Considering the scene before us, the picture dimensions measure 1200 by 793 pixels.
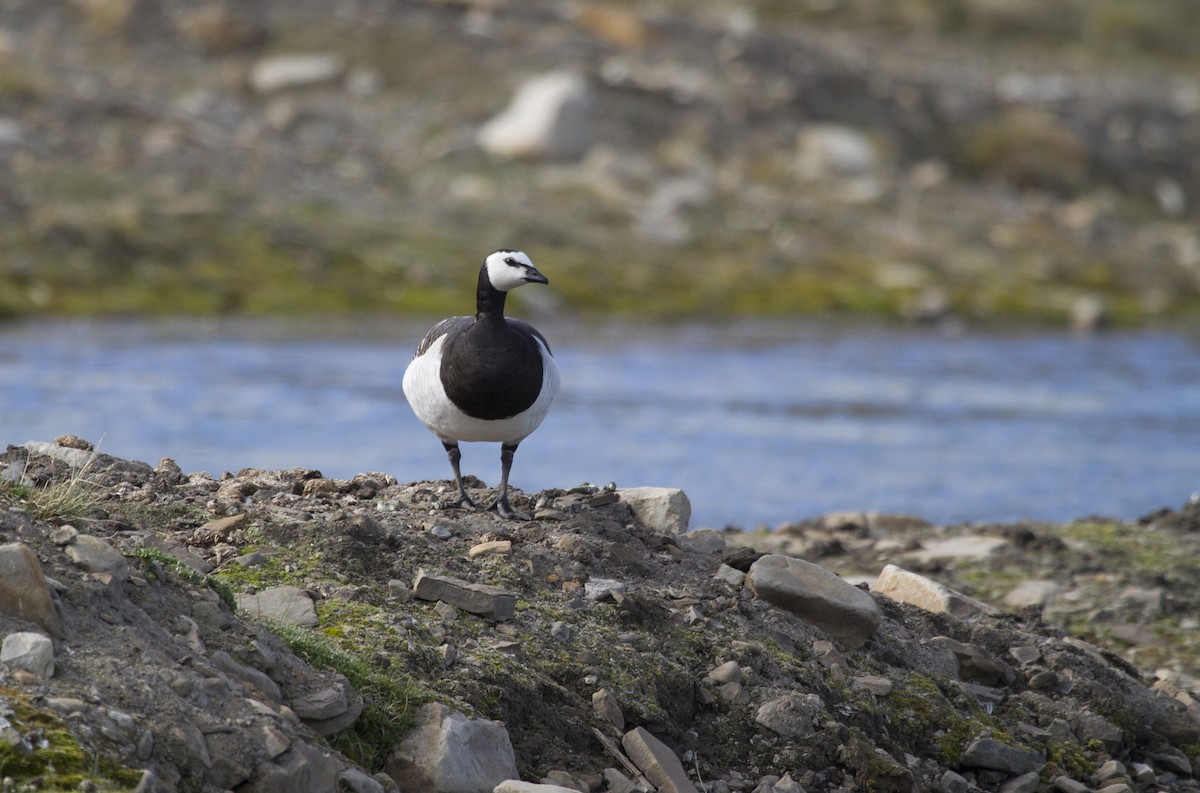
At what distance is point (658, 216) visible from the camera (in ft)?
197

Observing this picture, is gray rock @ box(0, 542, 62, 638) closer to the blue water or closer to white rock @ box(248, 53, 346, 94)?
the blue water

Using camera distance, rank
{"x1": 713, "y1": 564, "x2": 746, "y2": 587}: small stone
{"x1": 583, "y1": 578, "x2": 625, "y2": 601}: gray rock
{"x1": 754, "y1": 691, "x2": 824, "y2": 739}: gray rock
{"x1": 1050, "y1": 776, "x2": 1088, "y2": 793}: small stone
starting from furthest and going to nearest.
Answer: {"x1": 713, "y1": 564, "x2": 746, "y2": 587}: small stone → {"x1": 583, "y1": 578, "x2": 625, "y2": 601}: gray rock → {"x1": 1050, "y1": 776, "x2": 1088, "y2": 793}: small stone → {"x1": 754, "y1": 691, "x2": 824, "y2": 739}: gray rock

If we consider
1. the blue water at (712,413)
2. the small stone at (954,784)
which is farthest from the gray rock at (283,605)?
the blue water at (712,413)

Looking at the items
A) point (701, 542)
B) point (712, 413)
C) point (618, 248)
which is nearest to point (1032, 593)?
point (701, 542)

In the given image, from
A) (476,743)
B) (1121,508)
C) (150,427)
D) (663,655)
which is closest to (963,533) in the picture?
(1121,508)

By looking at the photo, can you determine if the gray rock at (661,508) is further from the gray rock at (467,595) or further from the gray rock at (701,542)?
the gray rock at (467,595)

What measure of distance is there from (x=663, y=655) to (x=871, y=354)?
114 ft

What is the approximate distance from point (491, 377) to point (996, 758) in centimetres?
451

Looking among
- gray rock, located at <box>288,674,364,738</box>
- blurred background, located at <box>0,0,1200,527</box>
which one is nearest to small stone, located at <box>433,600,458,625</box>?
gray rock, located at <box>288,674,364,738</box>

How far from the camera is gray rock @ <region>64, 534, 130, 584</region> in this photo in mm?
8391

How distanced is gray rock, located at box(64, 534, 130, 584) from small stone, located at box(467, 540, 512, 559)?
273cm

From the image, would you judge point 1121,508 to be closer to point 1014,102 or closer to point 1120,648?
point 1120,648

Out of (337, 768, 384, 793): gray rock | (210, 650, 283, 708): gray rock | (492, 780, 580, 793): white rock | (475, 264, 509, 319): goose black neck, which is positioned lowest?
(492, 780, 580, 793): white rock

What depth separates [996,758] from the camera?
10.2 metres
